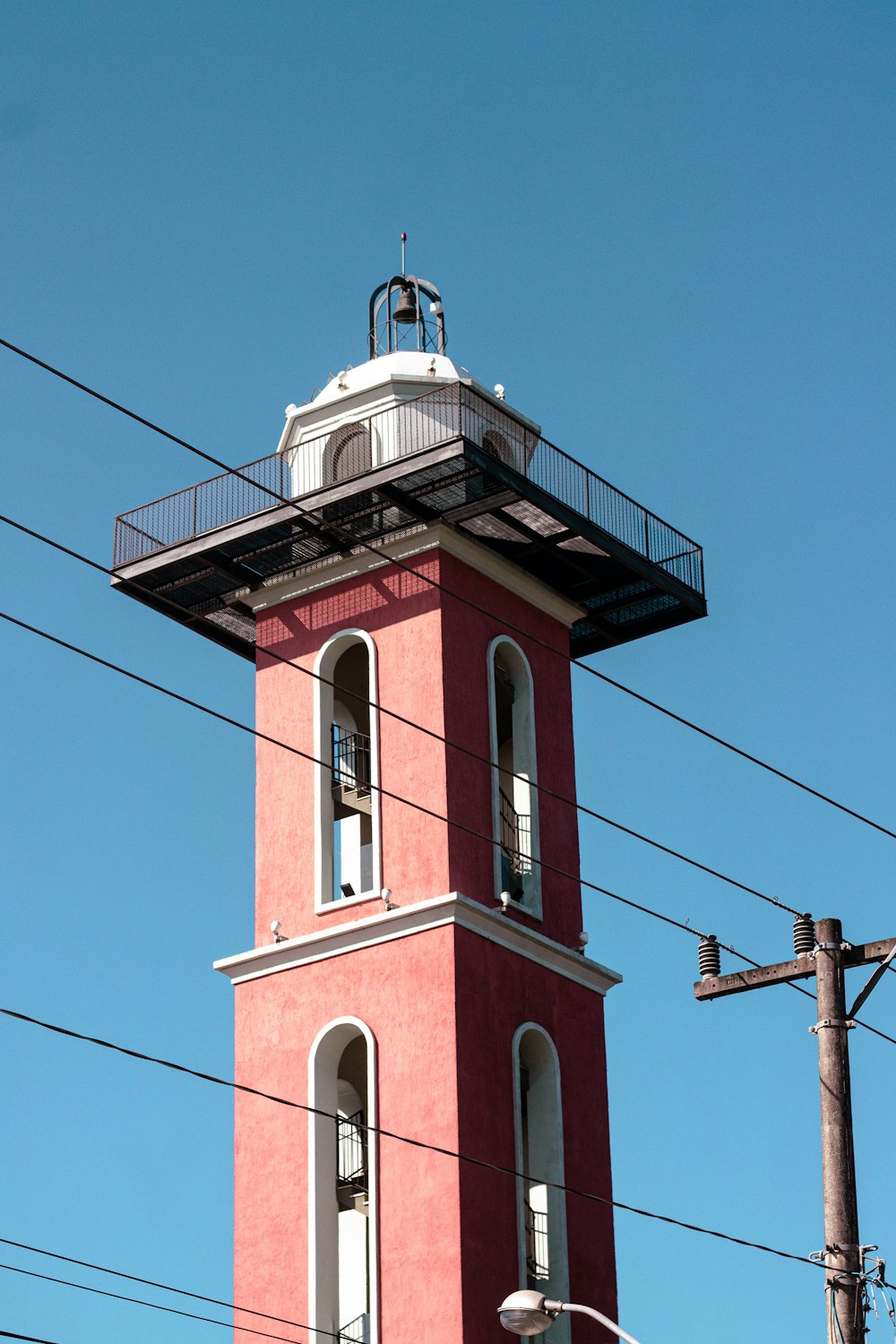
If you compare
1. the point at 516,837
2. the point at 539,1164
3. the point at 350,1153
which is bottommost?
the point at 539,1164

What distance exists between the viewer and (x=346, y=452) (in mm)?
39750

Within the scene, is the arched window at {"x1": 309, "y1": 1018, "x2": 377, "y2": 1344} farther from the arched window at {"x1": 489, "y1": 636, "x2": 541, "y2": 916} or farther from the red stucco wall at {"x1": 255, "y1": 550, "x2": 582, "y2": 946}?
the arched window at {"x1": 489, "y1": 636, "x2": 541, "y2": 916}

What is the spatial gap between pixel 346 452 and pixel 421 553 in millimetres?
2891

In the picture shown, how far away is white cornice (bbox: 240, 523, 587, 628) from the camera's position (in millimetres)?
37812

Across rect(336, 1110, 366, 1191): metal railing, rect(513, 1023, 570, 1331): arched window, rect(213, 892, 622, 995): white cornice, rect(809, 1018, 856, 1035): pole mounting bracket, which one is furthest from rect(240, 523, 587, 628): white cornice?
rect(809, 1018, 856, 1035): pole mounting bracket

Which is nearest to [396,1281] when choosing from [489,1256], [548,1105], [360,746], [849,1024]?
[489,1256]

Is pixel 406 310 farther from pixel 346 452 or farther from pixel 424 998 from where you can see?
pixel 424 998

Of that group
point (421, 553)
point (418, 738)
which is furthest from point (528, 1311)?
point (421, 553)

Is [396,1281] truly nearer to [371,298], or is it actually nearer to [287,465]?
[287,465]

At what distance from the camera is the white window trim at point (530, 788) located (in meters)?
36.9

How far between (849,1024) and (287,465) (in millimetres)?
19281

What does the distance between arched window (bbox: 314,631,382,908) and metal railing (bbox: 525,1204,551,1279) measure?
17.4 ft

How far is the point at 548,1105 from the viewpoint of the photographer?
119 feet

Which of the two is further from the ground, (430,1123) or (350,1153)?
(350,1153)
